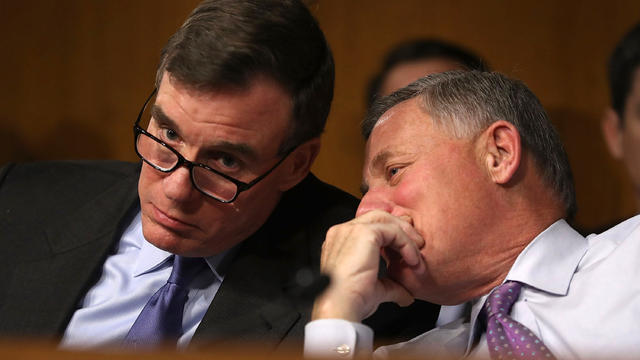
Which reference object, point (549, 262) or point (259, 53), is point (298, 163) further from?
point (549, 262)

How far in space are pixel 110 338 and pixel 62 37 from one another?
61.5 inches

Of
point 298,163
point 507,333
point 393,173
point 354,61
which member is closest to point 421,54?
point 354,61

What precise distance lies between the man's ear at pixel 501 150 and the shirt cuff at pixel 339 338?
325mm

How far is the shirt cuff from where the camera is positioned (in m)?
1.10

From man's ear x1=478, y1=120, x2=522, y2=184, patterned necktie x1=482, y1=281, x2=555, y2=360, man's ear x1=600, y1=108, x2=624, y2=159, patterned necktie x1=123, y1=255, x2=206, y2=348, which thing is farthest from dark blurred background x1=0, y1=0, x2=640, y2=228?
patterned necktie x1=482, y1=281, x2=555, y2=360

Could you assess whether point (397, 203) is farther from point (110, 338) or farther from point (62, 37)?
point (62, 37)

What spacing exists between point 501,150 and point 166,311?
602 millimetres

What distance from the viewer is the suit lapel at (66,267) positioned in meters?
1.48

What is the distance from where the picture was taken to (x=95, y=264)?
1546 millimetres

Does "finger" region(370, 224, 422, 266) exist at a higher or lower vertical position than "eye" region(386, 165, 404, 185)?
lower

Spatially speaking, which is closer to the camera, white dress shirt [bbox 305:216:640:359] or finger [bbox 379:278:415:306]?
white dress shirt [bbox 305:216:640:359]

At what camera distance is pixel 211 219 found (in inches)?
56.0

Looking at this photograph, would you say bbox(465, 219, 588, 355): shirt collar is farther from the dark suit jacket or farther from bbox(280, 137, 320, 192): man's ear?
bbox(280, 137, 320, 192): man's ear

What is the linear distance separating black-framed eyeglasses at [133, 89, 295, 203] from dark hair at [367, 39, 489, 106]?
3.74ft
